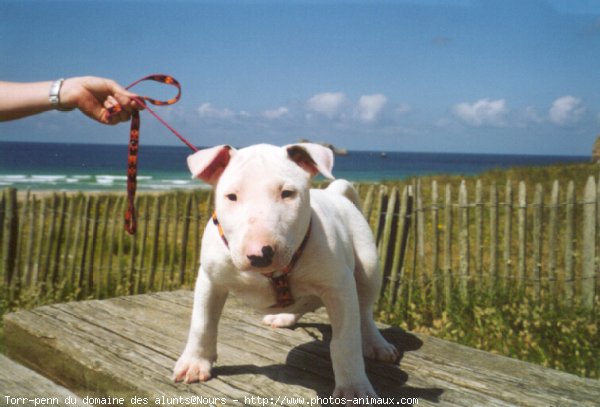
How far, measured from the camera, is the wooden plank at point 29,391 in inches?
68.4

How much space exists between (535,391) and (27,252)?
6371mm

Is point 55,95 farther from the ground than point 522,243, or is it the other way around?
point 55,95

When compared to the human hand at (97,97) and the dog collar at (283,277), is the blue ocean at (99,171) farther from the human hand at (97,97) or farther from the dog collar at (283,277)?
the dog collar at (283,277)

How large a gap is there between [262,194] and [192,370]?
979 millimetres

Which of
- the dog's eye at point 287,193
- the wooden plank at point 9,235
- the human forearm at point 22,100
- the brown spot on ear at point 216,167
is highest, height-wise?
the human forearm at point 22,100

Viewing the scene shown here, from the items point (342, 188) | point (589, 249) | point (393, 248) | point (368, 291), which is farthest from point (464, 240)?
point (368, 291)

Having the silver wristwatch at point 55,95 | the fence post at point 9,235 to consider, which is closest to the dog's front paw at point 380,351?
the silver wristwatch at point 55,95

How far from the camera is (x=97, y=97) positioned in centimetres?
246

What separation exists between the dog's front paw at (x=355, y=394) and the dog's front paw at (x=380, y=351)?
583 millimetres

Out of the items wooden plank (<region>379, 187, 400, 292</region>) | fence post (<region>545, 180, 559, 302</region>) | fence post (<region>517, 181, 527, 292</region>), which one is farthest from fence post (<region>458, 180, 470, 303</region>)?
fence post (<region>545, 180, 559, 302</region>)

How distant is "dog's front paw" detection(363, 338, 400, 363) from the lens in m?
2.60

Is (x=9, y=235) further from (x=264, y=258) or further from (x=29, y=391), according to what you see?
(x=264, y=258)

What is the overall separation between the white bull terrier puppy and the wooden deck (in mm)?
197

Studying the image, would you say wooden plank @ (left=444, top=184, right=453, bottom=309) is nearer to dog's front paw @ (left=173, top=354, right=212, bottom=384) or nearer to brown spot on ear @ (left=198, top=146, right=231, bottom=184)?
dog's front paw @ (left=173, top=354, right=212, bottom=384)
